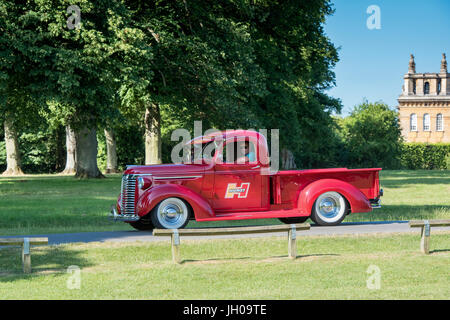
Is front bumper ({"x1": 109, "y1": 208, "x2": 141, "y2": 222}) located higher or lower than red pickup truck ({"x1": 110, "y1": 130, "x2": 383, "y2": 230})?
lower

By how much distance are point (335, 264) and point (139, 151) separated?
45655 mm

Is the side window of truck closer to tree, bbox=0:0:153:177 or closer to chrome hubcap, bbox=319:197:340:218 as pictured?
chrome hubcap, bbox=319:197:340:218

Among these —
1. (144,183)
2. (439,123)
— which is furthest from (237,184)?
(439,123)

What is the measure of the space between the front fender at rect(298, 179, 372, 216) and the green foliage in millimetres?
67673

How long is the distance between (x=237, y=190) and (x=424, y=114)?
108m

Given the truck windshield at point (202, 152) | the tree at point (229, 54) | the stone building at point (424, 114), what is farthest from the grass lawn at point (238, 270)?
the stone building at point (424, 114)

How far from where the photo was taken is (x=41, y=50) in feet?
56.7

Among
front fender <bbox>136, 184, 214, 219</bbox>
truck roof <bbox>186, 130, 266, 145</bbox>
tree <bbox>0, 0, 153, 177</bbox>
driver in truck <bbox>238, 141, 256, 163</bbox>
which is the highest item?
tree <bbox>0, 0, 153, 177</bbox>

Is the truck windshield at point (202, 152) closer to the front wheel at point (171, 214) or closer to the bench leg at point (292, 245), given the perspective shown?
the front wheel at point (171, 214)

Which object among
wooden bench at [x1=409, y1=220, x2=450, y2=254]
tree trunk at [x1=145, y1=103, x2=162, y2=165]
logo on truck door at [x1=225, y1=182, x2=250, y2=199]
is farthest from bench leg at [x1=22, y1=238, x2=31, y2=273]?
tree trunk at [x1=145, y1=103, x2=162, y2=165]

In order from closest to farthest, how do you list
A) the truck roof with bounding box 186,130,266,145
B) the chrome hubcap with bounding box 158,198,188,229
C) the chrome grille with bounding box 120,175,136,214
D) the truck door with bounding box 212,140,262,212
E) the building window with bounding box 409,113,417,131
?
the chrome hubcap with bounding box 158,198,188,229
the chrome grille with bounding box 120,175,136,214
the truck door with bounding box 212,140,262,212
the truck roof with bounding box 186,130,266,145
the building window with bounding box 409,113,417,131

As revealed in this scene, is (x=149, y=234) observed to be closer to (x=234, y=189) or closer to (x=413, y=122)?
(x=234, y=189)

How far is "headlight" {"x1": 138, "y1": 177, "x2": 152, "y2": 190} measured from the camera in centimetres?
1438

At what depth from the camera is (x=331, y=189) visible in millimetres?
15188
